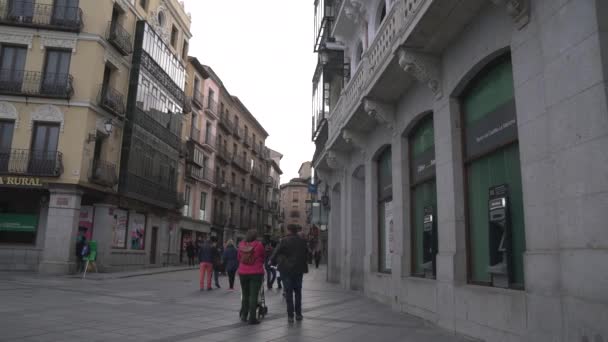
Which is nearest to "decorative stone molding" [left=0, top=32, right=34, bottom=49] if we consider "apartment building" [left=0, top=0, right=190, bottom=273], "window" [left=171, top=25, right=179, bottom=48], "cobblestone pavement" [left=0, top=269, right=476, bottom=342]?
"apartment building" [left=0, top=0, right=190, bottom=273]

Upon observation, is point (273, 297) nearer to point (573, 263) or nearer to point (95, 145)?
point (573, 263)

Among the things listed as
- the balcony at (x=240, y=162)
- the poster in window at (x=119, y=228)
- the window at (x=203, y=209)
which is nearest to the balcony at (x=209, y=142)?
the window at (x=203, y=209)

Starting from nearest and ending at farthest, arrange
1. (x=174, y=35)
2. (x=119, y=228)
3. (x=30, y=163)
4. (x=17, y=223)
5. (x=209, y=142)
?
(x=30, y=163) < (x=17, y=223) < (x=119, y=228) < (x=174, y=35) < (x=209, y=142)

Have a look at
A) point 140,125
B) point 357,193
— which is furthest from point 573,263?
point 140,125

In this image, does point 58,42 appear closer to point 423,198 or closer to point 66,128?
point 66,128

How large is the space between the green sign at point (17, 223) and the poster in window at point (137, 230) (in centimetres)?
570

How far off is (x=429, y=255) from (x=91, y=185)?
61.0ft

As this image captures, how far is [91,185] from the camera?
897 inches

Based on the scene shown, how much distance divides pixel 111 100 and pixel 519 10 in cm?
2210

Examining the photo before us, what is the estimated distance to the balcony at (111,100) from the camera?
23.6m

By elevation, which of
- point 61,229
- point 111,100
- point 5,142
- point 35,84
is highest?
point 35,84

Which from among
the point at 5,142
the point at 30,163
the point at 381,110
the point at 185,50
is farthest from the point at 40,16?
the point at 381,110

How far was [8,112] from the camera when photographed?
73.7 ft

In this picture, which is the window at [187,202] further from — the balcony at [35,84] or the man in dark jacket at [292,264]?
the man in dark jacket at [292,264]
